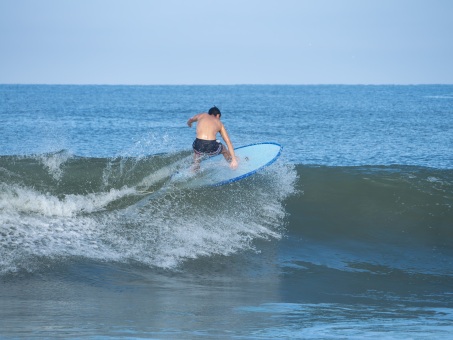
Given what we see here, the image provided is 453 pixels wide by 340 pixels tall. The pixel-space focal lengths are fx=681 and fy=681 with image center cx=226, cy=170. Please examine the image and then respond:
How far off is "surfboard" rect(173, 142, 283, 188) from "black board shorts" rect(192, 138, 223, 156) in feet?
1.37

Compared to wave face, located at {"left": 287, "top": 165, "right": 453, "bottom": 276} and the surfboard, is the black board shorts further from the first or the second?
wave face, located at {"left": 287, "top": 165, "right": 453, "bottom": 276}

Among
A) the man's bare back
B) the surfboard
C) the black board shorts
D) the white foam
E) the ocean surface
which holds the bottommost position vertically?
Result: the ocean surface

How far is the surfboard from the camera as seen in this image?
477 inches

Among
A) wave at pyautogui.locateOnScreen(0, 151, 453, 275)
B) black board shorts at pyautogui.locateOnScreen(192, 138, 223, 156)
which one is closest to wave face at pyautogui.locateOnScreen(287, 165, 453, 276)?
wave at pyautogui.locateOnScreen(0, 151, 453, 275)

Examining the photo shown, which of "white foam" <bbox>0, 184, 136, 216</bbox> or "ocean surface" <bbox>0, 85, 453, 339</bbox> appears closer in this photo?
"ocean surface" <bbox>0, 85, 453, 339</bbox>

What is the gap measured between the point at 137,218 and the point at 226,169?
2.49m

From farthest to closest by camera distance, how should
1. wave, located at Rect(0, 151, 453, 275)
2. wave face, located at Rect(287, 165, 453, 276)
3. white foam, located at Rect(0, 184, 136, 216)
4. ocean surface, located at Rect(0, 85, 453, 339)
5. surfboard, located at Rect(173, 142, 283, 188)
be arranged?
1. surfboard, located at Rect(173, 142, 283, 188)
2. white foam, located at Rect(0, 184, 136, 216)
3. wave face, located at Rect(287, 165, 453, 276)
4. wave, located at Rect(0, 151, 453, 275)
5. ocean surface, located at Rect(0, 85, 453, 339)

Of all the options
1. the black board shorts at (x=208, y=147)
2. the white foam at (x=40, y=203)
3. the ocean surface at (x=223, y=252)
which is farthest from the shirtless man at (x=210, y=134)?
the white foam at (x=40, y=203)

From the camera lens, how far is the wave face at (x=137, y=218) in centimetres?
917

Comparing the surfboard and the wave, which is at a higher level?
the surfboard

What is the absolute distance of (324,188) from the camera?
1392cm

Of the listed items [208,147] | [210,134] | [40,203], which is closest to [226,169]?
[208,147]

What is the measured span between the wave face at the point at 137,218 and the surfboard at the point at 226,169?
0.80ft

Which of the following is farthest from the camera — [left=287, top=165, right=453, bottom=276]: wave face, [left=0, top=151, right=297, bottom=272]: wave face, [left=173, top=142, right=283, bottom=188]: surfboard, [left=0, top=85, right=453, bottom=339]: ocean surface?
[left=173, top=142, right=283, bottom=188]: surfboard
